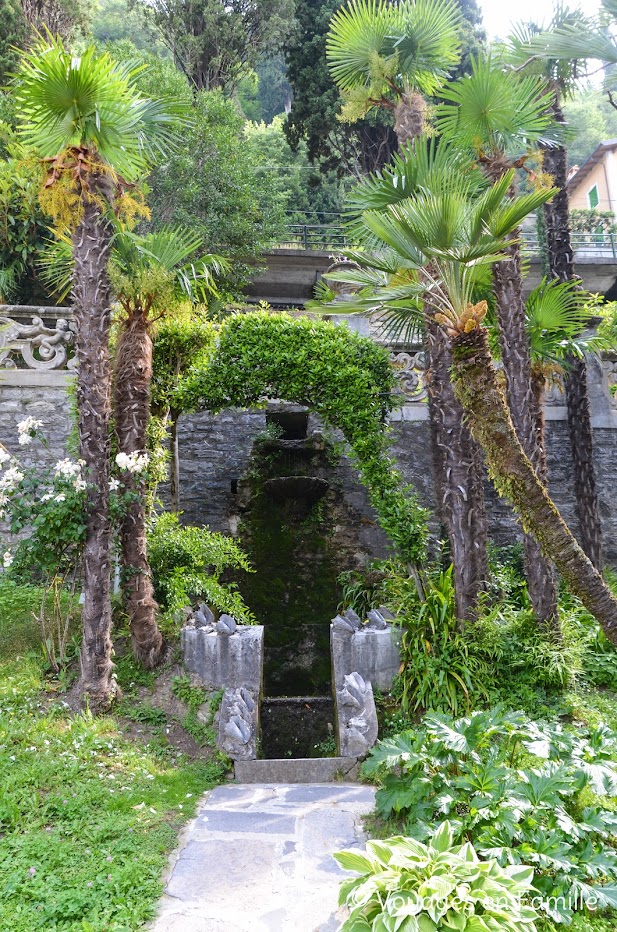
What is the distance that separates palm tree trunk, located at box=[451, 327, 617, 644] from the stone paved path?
81.5 inches

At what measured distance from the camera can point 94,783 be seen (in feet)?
15.6

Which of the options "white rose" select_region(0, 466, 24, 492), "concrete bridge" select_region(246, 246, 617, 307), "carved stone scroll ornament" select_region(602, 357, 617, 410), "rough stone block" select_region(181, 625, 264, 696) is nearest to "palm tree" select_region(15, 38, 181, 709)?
"white rose" select_region(0, 466, 24, 492)

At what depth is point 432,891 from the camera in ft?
9.76

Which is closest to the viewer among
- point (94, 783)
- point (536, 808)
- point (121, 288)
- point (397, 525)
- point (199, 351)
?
point (536, 808)

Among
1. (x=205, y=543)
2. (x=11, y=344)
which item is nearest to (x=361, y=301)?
(x=205, y=543)

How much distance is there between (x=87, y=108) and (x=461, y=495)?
14.8 feet

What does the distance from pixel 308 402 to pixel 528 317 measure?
2.47 metres

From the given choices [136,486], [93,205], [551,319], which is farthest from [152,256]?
[551,319]

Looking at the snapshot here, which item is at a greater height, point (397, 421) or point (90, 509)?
point (397, 421)

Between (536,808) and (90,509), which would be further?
(90,509)

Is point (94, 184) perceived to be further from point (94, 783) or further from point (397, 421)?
point (397, 421)

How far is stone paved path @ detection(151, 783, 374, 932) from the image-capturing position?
349 centimetres

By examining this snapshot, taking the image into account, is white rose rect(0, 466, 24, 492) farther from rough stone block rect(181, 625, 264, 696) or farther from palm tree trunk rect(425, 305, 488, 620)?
palm tree trunk rect(425, 305, 488, 620)

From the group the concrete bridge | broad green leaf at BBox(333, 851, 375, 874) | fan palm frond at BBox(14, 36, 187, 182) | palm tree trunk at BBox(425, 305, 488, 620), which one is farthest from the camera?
the concrete bridge
